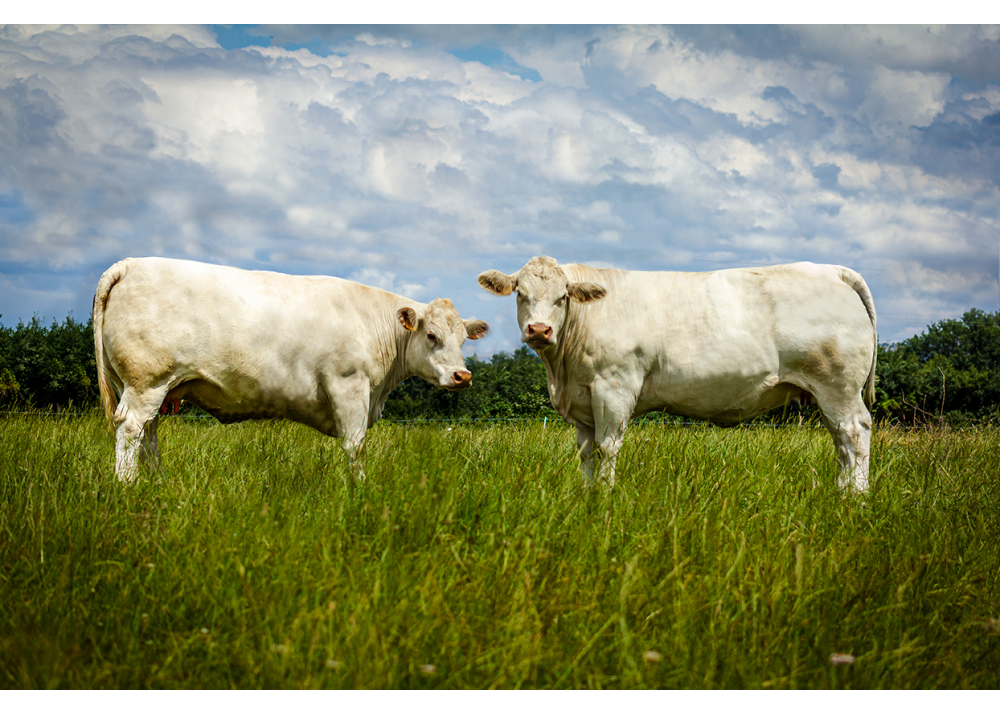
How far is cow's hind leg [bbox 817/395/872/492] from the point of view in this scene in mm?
5863

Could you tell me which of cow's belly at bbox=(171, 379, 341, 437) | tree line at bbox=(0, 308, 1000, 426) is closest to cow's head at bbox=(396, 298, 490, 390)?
cow's belly at bbox=(171, 379, 341, 437)

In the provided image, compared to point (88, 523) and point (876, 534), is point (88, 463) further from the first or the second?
point (876, 534)

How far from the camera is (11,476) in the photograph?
15.1 feet

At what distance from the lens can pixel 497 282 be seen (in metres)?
6.24

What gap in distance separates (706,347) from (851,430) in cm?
149

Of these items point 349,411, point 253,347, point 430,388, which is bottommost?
point 430,388

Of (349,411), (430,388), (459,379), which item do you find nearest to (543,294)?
(459,379)

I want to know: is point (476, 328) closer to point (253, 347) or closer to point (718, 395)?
point (253, 347)

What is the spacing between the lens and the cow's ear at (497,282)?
20.4ft

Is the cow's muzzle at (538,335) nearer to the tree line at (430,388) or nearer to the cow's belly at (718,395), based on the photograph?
the cow's belly at (718,395)

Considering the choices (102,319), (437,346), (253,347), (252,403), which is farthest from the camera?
(437,346)

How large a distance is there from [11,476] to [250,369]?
1866 mm

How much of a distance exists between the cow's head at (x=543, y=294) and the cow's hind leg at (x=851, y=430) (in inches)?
91.8

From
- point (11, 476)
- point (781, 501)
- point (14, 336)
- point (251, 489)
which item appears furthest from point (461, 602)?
point (14, 336)
